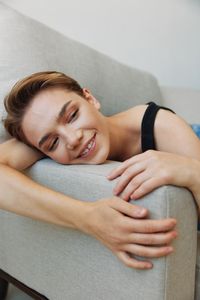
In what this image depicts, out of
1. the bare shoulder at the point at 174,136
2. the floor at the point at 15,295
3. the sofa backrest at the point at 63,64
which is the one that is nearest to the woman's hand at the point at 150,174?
the bare shoulder at the point at 174,136

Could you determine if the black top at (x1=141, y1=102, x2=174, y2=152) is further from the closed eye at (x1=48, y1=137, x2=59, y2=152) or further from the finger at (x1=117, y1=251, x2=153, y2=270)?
the finger at (x1=117, y1=251, x2=153, y2=270)

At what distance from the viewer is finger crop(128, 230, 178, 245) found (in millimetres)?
606

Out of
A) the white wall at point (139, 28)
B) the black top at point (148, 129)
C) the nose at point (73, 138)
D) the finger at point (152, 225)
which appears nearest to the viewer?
the finger at point (152, 225)

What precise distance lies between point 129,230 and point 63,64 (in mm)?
722

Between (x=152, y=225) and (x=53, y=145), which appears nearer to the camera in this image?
(x=152, y=225)

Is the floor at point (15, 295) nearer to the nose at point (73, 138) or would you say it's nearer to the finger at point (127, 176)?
the nose at point (73, 138)

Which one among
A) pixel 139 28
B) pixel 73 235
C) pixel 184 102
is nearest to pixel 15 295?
pixel 73 235

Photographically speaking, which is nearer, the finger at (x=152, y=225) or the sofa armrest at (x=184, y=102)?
the finger at (x=152, y=225)

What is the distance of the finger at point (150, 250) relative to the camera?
61 cm

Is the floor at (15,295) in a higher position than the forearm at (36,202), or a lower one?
lower

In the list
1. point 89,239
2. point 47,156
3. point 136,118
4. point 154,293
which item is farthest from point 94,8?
point 154,293

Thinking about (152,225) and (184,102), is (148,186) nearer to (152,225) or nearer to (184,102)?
(152,225)

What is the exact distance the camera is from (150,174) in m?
0.62

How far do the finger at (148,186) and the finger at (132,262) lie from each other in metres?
0.12
